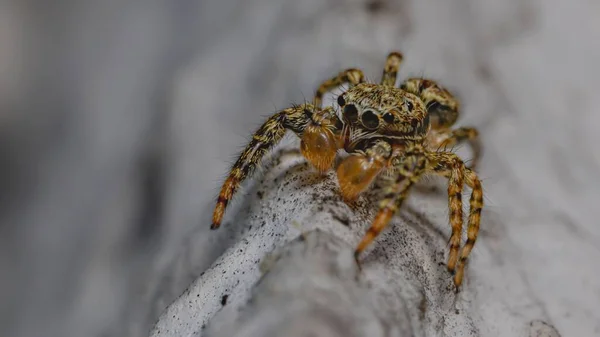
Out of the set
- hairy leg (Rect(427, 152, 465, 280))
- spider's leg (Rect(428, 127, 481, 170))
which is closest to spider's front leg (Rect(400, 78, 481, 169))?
spider's leg (Rect(428, 127, 481, 170))

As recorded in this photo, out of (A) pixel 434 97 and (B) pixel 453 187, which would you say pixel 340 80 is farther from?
(B) pixel 453 187

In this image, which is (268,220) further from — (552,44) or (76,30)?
(76,30)

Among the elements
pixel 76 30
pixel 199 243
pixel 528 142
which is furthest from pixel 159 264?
pixel 76 30

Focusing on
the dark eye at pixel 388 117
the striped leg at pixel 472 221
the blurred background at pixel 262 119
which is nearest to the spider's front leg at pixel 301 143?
the dark eye at pixel 388 117

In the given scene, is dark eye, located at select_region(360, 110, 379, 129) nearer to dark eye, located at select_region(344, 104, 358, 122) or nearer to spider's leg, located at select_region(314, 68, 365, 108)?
dark eye, located at select_region(344, 104, 358, 122)

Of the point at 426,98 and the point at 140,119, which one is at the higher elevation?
the point at 426,98

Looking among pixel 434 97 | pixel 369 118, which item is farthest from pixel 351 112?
pixel 434 97
